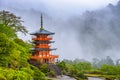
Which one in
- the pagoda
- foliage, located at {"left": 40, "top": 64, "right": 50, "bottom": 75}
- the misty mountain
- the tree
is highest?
the misty mountain

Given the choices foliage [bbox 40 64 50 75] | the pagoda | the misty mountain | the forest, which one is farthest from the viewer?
the misty mountain

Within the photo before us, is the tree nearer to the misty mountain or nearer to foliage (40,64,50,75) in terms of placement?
foliage (40,64,50,75)

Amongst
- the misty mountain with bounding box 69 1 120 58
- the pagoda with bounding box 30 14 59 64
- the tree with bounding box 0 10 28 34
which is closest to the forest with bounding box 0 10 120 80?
the tree with bounding box 0 10 28 34

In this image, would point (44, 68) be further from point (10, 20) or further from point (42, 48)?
point (42, 48)

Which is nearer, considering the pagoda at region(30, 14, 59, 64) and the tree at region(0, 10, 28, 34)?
the tree at region(0, 10, 28, 34)

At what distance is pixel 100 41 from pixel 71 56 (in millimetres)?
22065

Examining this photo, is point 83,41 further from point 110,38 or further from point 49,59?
point 49,59

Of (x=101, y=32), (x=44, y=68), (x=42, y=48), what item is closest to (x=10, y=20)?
(x=44, y=68)

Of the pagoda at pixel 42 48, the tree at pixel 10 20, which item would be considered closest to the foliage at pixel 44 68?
the tree at pixel 10 20

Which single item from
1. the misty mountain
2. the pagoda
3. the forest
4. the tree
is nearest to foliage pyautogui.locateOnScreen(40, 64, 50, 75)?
the forest

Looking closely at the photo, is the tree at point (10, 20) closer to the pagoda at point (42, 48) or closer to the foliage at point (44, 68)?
the foliage at point (44, 68)

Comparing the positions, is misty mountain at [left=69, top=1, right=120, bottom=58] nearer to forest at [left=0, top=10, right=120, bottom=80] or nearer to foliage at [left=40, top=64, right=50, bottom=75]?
forest at [left=0, top=10, right=120, bottom=80]

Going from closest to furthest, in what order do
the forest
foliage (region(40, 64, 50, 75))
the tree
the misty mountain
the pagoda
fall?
the forest < the tree < foliage (region(40, 64, 50, 75)) < the pagoda < the misty mountain

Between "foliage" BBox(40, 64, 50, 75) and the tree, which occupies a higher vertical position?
the tree
